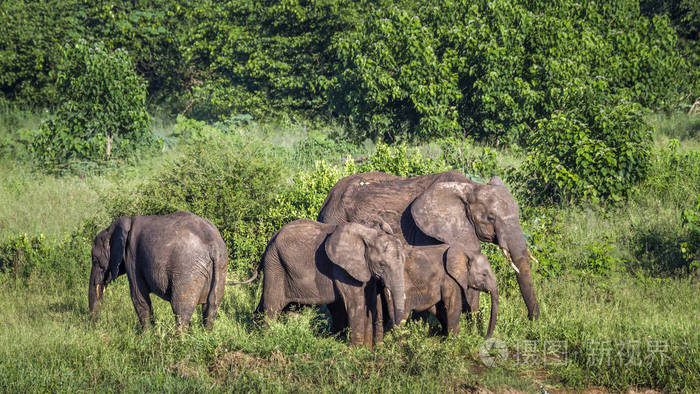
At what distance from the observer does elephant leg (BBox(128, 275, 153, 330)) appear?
328 inches

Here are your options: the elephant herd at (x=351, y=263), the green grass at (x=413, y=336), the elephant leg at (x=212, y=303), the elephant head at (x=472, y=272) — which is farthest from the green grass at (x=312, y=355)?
the elephant head at (x=472, y=272)

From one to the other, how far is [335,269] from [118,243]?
2.47 meters

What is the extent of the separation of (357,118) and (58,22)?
1210 centimetres

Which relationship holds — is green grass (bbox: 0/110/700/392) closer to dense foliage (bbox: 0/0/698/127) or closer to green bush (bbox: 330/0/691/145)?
green bush (bbox: 330/0/691/145)

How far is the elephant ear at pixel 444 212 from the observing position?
8.91 metres

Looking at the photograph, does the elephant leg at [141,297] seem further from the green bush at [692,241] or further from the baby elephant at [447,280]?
the green bush at [692,241]

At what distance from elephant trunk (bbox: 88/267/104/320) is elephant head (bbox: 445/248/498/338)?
13.5 ft

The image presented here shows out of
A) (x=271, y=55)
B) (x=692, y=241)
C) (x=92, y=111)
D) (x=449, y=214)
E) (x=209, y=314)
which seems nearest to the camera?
(x=209, y=314)

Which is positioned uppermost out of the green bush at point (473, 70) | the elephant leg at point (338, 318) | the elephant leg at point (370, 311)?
the green bush at point (473, 70)

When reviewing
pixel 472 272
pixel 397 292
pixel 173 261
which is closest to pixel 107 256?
pixel 173 261

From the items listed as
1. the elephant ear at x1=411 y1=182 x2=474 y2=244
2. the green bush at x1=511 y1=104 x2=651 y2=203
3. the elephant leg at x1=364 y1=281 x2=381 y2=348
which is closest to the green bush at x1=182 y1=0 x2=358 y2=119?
the green bush at x1=511 y1=104 x2=651 y2=203

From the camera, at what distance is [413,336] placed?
7906 mm

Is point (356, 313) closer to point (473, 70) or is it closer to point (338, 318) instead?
point (338, 318)

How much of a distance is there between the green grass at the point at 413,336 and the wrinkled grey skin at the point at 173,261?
1.10 feet
